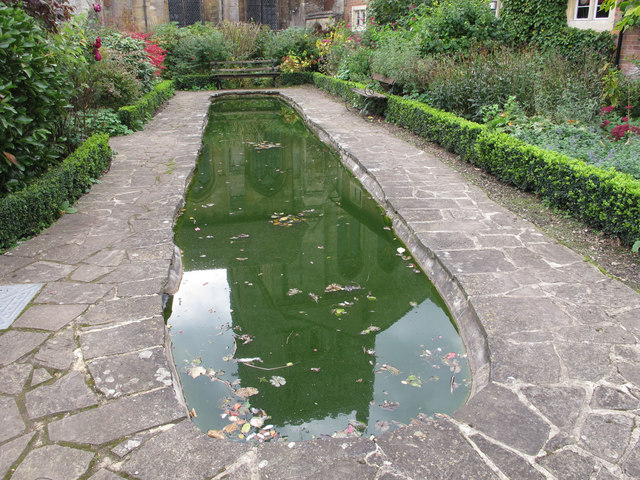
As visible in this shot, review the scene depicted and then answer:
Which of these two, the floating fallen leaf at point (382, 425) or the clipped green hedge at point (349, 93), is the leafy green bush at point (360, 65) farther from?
the floating fallen leaf at point (382, 425)

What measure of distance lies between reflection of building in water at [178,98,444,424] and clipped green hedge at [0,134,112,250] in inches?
59.0

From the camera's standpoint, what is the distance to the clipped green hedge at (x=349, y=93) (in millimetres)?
12922

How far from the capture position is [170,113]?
14.3m

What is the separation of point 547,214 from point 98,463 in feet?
17.4

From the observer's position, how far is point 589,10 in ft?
37.3

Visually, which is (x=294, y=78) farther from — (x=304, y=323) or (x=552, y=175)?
(x=304, y=323)

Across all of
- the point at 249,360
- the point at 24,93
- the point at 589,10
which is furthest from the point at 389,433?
the point at 589,10

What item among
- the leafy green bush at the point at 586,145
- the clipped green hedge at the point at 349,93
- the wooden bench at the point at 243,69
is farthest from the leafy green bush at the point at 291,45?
the leafy green bush at the point at 586,145

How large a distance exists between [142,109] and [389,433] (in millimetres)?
11428

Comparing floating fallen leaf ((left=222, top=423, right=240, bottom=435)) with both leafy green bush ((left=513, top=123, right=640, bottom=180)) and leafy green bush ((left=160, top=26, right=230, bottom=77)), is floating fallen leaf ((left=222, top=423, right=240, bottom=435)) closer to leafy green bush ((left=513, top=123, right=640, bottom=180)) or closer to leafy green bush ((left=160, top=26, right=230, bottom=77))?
leafy green bush ((left=513, top=123, right=640, bottom=180))

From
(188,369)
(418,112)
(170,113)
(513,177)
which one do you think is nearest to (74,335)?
(188,369)

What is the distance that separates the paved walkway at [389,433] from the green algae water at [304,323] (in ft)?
0.90

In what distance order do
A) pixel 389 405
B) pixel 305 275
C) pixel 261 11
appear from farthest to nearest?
pixel 261 11 < pixel 305 275 < pixel 389 405

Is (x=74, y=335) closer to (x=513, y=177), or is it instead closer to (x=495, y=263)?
(x=495, y=263)
